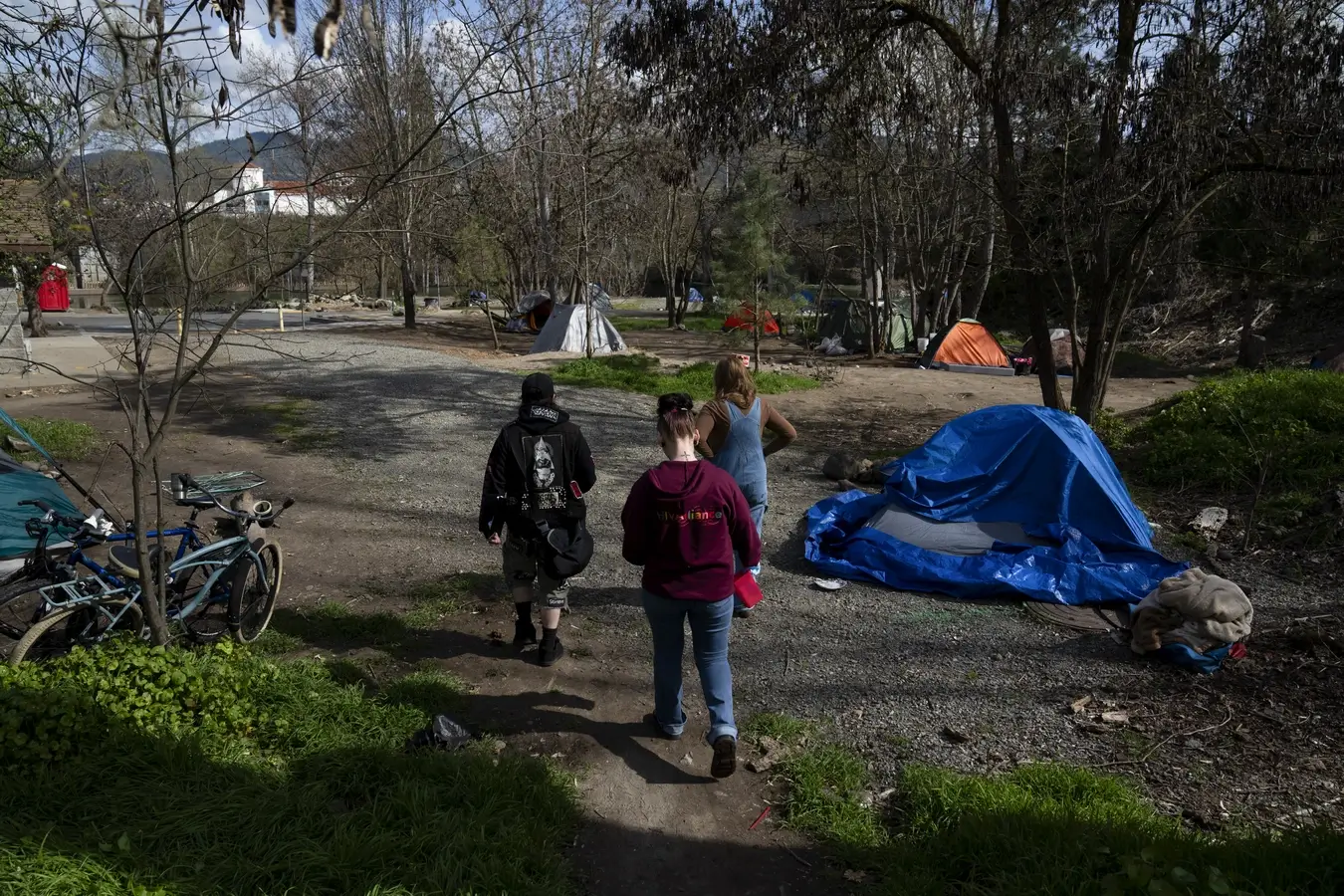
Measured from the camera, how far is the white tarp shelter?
2125 centimetres

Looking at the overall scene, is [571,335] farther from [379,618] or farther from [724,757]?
[724,757]

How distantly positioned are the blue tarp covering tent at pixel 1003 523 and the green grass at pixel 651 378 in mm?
7169

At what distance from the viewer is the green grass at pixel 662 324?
3148 centimetres

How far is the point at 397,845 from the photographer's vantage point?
2.99m

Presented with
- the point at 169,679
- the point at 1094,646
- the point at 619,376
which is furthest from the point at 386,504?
the point at 619,376

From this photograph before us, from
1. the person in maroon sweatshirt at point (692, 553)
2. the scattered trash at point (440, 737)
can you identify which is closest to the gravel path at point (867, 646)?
the person in maroon sweatshirt at point (692, 553)

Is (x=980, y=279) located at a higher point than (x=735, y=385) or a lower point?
higher

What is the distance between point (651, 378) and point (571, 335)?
5.95 metres

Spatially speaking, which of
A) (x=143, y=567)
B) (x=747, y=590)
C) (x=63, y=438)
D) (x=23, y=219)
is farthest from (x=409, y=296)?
(x=747, y=590)

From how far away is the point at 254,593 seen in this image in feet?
16.5

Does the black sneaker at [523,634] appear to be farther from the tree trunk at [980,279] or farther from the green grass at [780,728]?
the tree trunk at [980,279]

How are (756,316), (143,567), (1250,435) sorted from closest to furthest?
(143,567)
(1250,435)
(756,316)

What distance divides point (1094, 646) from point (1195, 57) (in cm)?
646

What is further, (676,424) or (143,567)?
(143,567)
